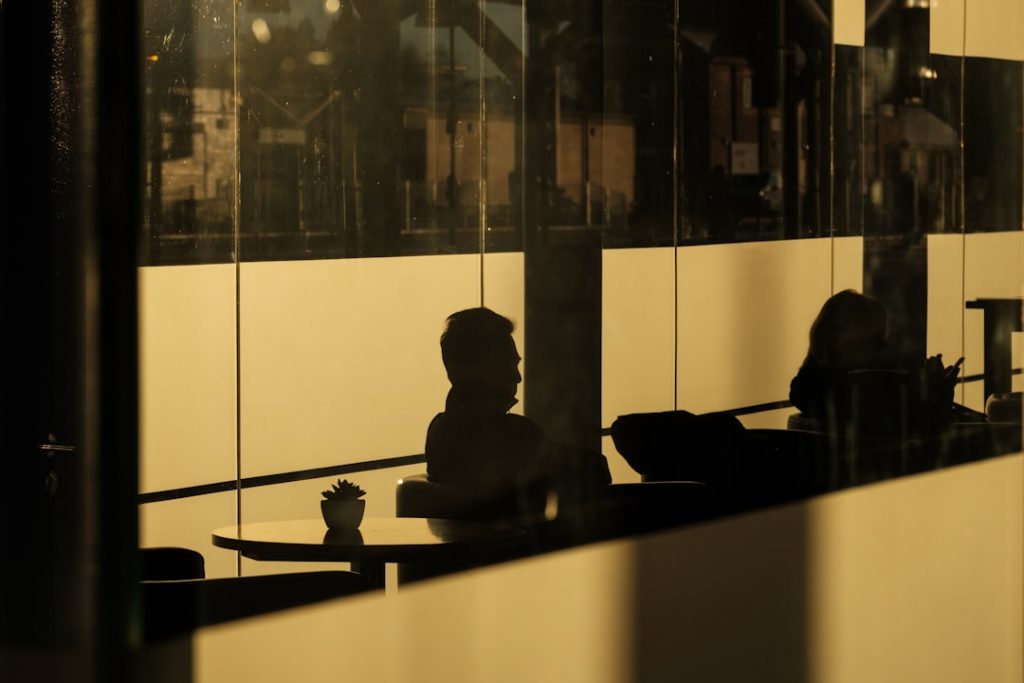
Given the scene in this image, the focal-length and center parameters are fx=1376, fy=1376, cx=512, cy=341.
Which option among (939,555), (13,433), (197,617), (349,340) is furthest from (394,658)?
(939,555)

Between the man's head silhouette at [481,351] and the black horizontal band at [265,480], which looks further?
the man's head silhouette at [481,351]

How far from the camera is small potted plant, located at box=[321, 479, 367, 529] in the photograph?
2.76 meters

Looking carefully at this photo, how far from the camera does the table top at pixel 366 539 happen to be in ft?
8.79

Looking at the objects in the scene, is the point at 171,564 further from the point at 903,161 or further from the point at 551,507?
the point at 903,161

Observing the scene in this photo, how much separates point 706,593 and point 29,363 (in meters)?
1.97

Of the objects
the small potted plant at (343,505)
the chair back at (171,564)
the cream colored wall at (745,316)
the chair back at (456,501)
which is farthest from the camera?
the cream colored wall at (745,316)

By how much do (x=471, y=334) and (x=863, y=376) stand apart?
5.13 feet

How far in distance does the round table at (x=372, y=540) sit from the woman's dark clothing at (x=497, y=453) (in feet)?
0.36

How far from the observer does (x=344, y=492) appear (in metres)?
2.78

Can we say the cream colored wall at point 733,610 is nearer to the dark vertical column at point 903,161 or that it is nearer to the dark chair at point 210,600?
the dark chair at point 210,600

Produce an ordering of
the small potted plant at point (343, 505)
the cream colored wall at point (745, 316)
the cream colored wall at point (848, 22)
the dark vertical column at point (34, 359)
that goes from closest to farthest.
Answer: the dark vertical column at point (34, 359)
the small potted plant at point (343, 505)
the cream colored wall at point (745, 316)
the cream colored wall at point (848, 22)

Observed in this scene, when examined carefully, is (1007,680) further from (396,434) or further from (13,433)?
(13,433)

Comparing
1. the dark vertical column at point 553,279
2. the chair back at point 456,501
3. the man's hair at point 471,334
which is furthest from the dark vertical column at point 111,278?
the dark vertical column at point 553,279

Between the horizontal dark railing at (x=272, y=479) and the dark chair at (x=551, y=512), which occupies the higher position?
the horizontal dark railing at (x=272, y=479)
